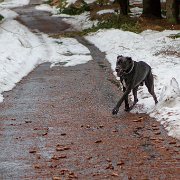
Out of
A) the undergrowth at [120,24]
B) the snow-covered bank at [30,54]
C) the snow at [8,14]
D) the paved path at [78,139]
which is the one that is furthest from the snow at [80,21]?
the paved path at [78,139]

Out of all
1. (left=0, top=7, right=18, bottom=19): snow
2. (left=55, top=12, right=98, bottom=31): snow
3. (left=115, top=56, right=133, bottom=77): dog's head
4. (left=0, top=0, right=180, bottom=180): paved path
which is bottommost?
→ (left=0, top=7, right=18, bottom=19): snow

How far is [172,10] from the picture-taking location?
24.9m

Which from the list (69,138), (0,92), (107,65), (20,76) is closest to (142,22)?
(107,65)

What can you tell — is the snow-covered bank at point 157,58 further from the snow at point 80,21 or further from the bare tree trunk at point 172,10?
the snow at point 80,21

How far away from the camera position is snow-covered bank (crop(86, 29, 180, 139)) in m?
9.50

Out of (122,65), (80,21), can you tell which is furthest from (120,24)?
(122,65)

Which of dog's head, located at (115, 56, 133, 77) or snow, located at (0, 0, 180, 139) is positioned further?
snow, located at (0, 0, 180, 139)

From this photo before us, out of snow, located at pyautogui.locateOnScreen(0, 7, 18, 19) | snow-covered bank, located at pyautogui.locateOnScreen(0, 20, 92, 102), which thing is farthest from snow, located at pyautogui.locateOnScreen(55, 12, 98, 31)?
snow-covered bank, located at pyautogui.locateOnScreen(0, 20, 92, 102)

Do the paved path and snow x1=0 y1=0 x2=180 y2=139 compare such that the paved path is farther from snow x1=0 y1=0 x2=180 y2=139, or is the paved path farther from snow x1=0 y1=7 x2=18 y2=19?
snow x1=0 y1=7 x2=18 y2=19

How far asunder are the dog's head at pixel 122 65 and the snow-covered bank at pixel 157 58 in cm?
100

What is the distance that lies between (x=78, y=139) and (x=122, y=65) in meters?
2.06

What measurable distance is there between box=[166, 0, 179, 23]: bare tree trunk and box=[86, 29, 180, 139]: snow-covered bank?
192 centimetres

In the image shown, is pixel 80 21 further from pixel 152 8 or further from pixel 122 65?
pixel 122 65

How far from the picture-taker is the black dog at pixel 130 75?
32.0 ft
